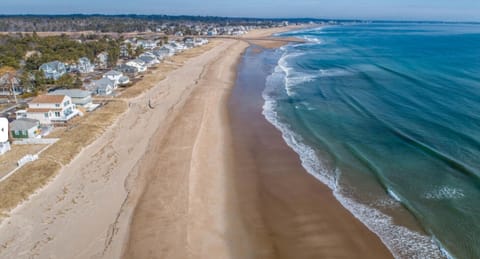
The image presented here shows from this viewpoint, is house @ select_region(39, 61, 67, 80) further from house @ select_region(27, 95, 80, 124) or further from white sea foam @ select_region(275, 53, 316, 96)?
white sea foam @ select_region(275, 53, 316, 96)

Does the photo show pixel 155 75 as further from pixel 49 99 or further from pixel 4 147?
pixel 4 147

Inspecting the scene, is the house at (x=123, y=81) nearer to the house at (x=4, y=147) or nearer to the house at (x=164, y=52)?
the house at (x=4, y=147)

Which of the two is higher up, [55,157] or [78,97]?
[78,97]

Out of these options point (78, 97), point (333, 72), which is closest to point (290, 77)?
point (333, 72)

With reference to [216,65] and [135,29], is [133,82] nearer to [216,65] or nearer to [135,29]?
[216,65]

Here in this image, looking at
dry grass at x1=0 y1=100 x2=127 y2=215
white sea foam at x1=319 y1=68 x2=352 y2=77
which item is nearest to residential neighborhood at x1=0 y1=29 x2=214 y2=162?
dry grass at x1=0 y1=100 x2=127 y2=215

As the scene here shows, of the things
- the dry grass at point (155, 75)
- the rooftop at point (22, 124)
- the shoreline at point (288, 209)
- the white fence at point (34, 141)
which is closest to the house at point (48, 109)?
the rooftop at point (22, 124)
